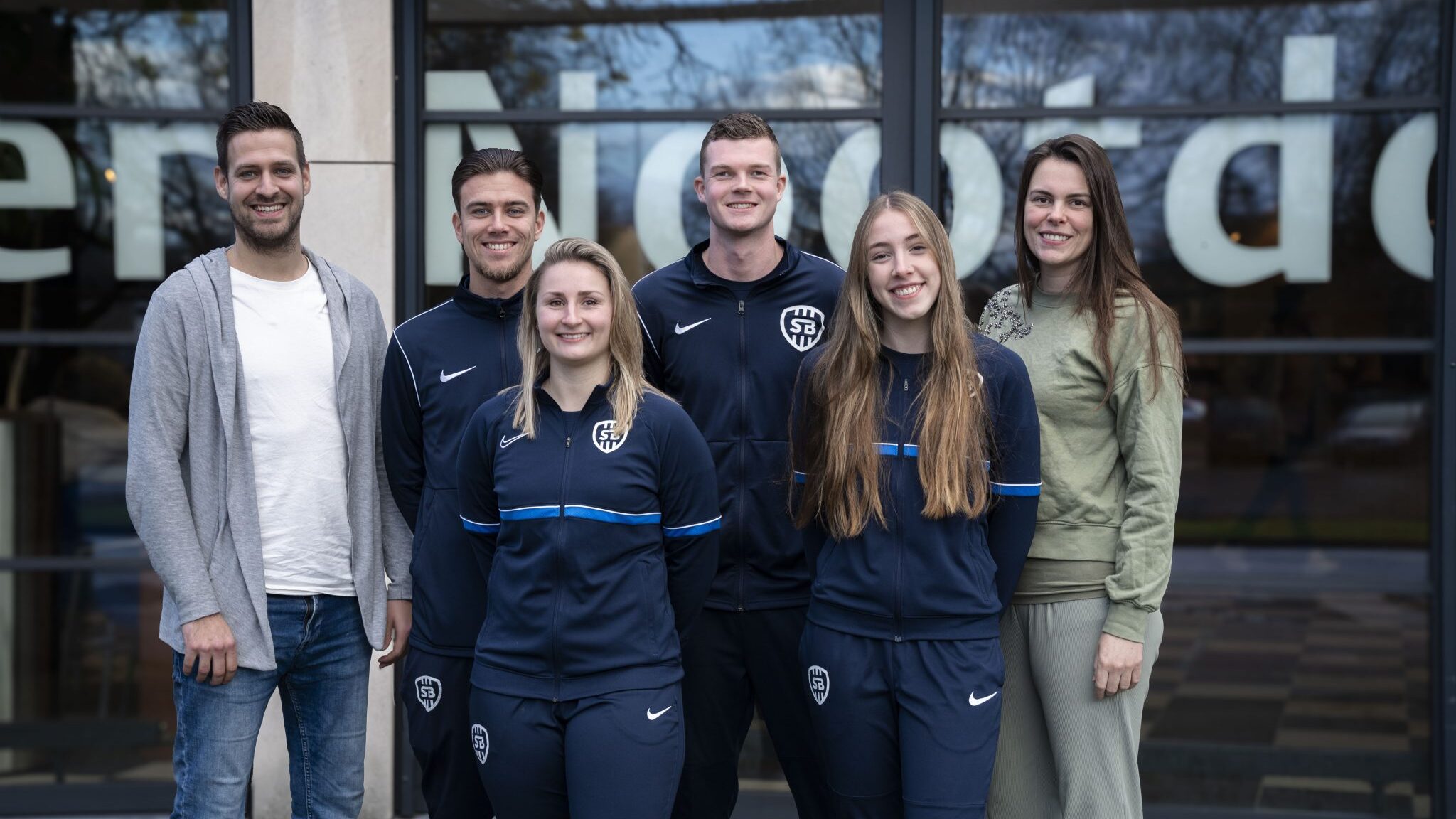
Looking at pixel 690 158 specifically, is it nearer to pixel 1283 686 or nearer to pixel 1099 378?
pixel 1099 378

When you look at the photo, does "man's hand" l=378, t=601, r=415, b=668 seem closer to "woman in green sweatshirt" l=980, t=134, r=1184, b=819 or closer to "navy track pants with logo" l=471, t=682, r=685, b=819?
"navy track pants with logo" l=471, t=682, r=685, b=819

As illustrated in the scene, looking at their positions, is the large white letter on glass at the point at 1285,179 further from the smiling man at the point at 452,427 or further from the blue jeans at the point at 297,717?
the blue jeans at the point at 297,717

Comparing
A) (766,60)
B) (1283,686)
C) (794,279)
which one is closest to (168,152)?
(766,60)

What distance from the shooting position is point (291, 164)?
115 inches

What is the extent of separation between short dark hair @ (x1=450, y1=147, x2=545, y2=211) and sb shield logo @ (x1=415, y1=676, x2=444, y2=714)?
45.8 inches

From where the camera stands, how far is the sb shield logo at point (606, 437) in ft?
8.63

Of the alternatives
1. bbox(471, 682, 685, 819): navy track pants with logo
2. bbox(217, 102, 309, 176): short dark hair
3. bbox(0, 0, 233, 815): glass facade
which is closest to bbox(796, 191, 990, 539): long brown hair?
bbox(471, 682, 685, 819): navy track pants with logo

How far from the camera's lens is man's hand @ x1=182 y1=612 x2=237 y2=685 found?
274 centimetres

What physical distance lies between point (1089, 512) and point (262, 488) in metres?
1.92

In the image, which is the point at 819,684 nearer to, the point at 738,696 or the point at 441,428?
the point at 738,696

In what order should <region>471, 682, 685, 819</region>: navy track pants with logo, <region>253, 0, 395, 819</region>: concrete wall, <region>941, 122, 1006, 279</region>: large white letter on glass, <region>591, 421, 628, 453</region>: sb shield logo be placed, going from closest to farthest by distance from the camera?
1. <region>471, 682, 685, 819</region>: navy track pants with logo
2. <region>591, 421, 628, 453</region>: sb shield logo
3. <region>253, 0, 395, 819</region>: concrete wall
4. <region>941, 122, 1006, 279</region>: large white letter on glass

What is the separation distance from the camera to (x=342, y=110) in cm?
438

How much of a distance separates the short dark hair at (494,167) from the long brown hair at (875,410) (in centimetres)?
87

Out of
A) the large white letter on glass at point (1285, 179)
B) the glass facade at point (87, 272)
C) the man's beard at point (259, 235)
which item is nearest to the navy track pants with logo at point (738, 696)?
the man's beard at point (259, 235)
